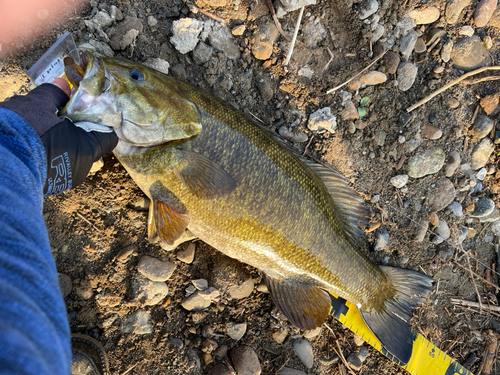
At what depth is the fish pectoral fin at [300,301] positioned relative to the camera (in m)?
2.88

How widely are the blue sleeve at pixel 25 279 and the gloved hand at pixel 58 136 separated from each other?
20cm

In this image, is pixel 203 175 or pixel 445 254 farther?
pixel 445 254

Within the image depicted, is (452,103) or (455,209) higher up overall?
(452,103)

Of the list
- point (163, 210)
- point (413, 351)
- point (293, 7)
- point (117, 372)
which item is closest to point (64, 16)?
point (163, 210)

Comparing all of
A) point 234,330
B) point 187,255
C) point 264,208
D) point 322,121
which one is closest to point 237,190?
point 264,208

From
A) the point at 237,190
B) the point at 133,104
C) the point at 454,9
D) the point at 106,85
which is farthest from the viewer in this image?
the point at 454,9

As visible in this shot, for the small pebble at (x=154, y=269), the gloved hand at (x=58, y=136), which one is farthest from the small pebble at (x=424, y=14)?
the small pebble at (x=154, y=269)

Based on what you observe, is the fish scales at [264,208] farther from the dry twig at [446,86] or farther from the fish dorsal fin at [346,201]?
the dry twig at [446,86]

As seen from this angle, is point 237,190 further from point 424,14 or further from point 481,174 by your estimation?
point 481,174

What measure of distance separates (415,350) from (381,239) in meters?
1.17

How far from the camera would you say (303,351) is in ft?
10.3

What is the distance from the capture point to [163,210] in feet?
8.57

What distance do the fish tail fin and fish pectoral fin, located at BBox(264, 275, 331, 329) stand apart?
50cm

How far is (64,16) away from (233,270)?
8.74 feet
